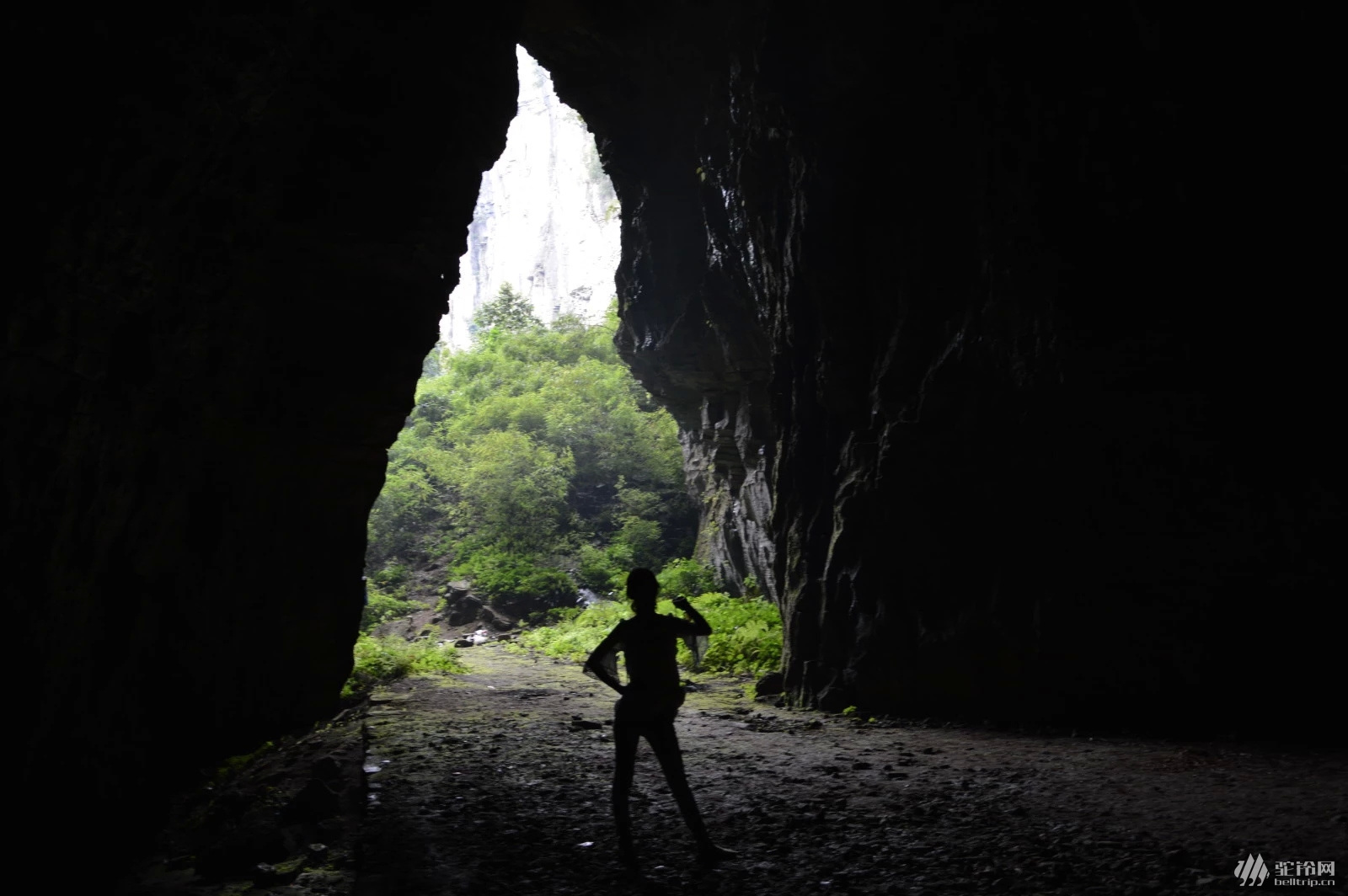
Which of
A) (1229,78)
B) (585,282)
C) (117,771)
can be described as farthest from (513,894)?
(585,282)

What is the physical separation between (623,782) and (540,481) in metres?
30.4

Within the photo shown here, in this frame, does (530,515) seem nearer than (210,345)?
No

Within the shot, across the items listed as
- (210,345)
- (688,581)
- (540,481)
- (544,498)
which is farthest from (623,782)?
(540,481)

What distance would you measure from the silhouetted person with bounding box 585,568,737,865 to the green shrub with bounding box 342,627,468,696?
1163 centimetres

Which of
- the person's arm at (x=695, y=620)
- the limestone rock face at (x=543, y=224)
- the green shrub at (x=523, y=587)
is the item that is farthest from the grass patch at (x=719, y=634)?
the limestone rock face at (x=543, y=224)

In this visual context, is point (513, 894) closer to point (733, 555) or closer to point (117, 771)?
point (117, 771)

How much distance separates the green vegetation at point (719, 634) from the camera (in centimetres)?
1658

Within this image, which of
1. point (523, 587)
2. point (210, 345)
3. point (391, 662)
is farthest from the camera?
point (523, 587)

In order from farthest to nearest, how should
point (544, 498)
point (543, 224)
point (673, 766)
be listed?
point (543, 224), point (544, 498), point (673, 766)

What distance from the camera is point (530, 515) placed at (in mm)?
33844

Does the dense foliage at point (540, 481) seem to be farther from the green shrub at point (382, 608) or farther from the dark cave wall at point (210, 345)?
the dark cave wall at point (210, 345)

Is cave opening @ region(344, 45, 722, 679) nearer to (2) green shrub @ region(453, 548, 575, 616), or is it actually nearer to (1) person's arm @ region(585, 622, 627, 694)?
(2) green shrub @ region(453, 548, 575, 616)

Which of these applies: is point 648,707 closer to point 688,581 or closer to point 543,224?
point 688,581

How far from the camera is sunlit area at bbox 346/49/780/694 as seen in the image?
74.7 feet
